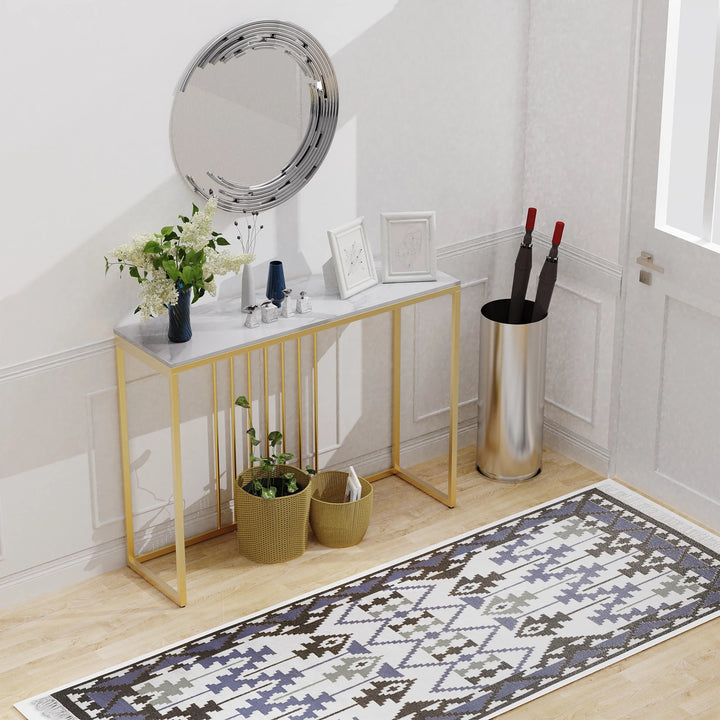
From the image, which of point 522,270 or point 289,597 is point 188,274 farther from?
point 522,270

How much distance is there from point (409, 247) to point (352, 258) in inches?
9.0

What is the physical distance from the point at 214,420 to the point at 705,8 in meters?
2.09

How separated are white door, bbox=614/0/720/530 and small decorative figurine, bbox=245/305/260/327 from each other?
141 centimetres

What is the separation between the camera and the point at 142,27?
3613mm

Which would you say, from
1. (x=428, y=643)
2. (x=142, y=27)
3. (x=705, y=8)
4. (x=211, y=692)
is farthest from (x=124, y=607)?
(x=705, y=8)

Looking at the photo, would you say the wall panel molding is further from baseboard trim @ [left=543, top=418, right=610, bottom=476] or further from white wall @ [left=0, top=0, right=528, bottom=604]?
baseboard trim @ [left=543, top=418, right=610, bottom=476]

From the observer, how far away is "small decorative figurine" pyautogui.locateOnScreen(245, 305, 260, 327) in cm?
385

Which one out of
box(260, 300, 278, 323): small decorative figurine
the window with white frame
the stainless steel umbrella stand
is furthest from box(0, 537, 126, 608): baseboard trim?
the window with white frame

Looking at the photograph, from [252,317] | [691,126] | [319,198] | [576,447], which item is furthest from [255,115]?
[576,447]

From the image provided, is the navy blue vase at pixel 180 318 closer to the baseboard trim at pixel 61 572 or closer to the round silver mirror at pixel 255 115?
the round silver mirror at pixel 255 115

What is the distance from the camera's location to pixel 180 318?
3711mm

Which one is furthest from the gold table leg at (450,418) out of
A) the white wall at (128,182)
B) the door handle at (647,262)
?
the door handle at (647,262)

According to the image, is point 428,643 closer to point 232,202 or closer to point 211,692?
point 211,692

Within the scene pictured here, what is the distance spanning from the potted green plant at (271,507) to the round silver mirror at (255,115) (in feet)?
2.42
